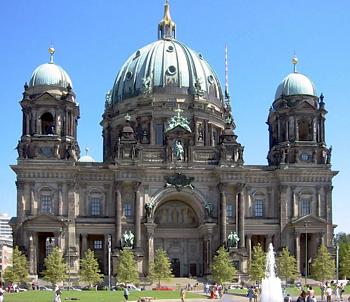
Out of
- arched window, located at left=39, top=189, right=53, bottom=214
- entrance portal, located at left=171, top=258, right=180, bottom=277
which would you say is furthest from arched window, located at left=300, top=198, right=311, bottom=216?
arched window, located at left=39, top=189, right=53, bottom=214

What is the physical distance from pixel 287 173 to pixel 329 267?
47.4 feet

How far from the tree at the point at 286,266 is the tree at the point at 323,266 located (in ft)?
9.41

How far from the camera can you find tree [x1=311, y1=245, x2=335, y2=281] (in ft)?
345

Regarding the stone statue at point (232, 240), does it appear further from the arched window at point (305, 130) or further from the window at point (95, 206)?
the arched window at point (305, 130)

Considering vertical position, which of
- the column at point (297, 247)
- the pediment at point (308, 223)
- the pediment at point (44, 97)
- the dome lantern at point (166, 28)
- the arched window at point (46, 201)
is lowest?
the column at point (297, 247)

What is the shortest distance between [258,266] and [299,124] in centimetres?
2334

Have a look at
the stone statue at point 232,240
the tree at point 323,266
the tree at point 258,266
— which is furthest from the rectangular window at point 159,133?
the tree at point 323,266

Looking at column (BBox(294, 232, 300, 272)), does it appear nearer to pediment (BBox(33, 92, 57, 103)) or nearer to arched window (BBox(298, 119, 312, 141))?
arched window (BBox(298, 119, 312, 141))

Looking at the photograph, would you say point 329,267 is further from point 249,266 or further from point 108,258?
point 108,258

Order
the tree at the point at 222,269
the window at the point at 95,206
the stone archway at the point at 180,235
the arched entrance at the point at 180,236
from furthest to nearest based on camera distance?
the arched entrance at the point at 180,236
the stone archway at the point at 180,235
the window at the point at 95,206
the tree at the point at 222,269

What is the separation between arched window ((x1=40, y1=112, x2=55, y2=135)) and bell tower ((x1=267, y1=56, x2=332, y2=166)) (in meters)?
31.5

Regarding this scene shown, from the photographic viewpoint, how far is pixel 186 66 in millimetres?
127562

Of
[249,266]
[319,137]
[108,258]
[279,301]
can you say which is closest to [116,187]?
[108,258]

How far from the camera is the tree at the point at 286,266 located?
4146 inches
